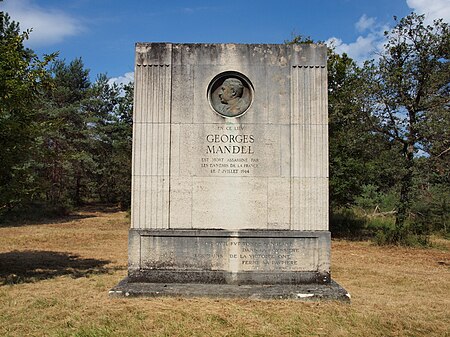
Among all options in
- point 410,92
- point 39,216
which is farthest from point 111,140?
point 410,92

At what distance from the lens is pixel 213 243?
7.39 meters

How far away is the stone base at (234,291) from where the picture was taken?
680 centimetres

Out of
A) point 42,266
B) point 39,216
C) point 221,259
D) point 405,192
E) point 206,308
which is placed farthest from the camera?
point 39,216

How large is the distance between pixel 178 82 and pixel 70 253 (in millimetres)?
8137

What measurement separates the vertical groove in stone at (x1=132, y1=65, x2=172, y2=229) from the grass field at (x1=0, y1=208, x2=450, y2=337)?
4.94ft

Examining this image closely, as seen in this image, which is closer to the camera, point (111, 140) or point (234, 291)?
point (234, 291)

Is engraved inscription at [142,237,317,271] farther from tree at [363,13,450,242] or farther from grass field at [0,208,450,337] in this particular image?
tree at [363,13,450,242]

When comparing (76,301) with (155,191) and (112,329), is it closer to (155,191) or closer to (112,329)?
(112,329)

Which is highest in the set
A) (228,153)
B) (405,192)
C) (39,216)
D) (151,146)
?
(151,146)

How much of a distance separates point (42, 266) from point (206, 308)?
6309 mm

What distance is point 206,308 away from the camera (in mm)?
6195

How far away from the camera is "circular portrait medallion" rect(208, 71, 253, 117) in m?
7.56

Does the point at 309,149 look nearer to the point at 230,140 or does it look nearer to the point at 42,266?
the point at 230,140

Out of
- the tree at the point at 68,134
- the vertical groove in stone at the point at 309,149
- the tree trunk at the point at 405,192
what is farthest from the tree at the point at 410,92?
the tree at the point at 68,134
